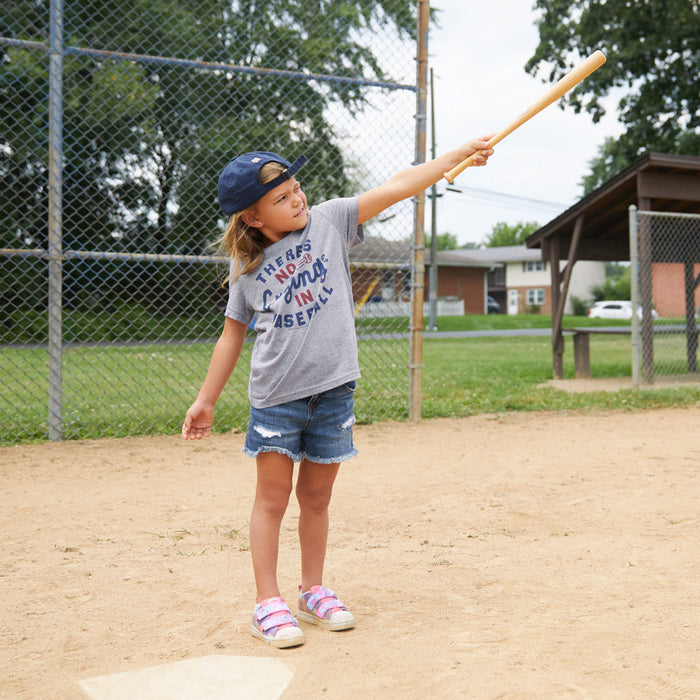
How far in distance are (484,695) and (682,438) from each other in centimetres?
463

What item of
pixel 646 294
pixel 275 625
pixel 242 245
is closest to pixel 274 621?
pixel 275 625

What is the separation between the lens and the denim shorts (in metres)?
2.54

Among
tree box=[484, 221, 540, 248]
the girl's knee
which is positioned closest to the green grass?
the girl's knee

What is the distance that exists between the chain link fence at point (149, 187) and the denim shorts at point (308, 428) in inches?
142

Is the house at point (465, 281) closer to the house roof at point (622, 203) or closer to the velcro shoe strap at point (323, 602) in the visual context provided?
the house roof at point (622, 203)

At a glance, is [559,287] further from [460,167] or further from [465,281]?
[465,281]

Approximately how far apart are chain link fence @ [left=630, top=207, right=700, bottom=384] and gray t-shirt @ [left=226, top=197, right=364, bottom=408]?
691cm

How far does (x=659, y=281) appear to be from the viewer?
14.6 m

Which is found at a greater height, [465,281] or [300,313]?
[465,281]

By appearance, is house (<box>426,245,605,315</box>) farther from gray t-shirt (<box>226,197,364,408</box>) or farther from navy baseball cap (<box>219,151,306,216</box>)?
navy baseball cap (<box>219,151,306,216</box>)

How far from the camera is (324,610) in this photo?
2600 millimetres

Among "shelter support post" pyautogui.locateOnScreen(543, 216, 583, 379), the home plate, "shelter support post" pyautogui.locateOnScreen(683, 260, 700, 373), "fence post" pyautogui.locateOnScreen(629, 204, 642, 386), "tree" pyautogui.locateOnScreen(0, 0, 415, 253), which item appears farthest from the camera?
"tree" pyautogui.locateOnScreen(0, 0, 415, 253)

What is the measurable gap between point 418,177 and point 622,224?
985 centimetres

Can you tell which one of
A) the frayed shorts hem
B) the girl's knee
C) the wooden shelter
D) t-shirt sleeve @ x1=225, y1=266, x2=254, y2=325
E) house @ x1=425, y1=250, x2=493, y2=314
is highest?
house @ x1=425, y1=250, x2=493, y2=314
